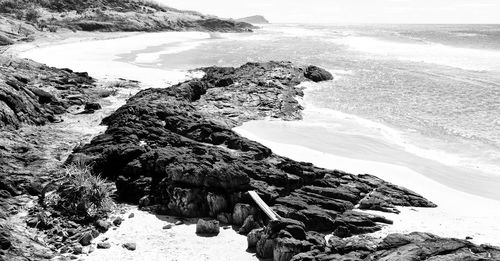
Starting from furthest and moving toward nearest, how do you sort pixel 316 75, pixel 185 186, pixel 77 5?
pixel 77 5
pixel 316 75
pixel 185 186

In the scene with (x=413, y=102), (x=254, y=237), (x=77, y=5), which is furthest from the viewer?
(x=77, y=5)

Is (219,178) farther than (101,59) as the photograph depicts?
No

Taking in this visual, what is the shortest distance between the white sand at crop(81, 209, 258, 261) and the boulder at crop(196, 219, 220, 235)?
6.2 inches

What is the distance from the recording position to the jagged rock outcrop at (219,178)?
1348cm

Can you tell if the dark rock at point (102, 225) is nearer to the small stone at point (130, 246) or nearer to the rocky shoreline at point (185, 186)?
the rocky shoreline at point (185, 186)

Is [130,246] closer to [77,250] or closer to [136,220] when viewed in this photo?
[77,250]

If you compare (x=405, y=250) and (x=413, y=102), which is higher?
(x=405, y=250)

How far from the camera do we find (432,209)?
567 inches

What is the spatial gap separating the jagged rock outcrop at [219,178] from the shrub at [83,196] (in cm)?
109

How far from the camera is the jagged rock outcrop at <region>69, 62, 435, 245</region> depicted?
1348 cm

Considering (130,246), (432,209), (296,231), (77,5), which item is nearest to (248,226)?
(296,231)

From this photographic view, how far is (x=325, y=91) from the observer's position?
35.5 metres

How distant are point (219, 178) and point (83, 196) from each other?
4139 mm

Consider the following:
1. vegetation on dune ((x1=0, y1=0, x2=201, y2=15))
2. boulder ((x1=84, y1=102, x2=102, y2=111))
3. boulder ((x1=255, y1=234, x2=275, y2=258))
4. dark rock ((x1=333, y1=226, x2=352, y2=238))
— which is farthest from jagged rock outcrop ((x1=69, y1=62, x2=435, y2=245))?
vegetation on dune ((x1=0, y1=0, x2=201, y2=15))
